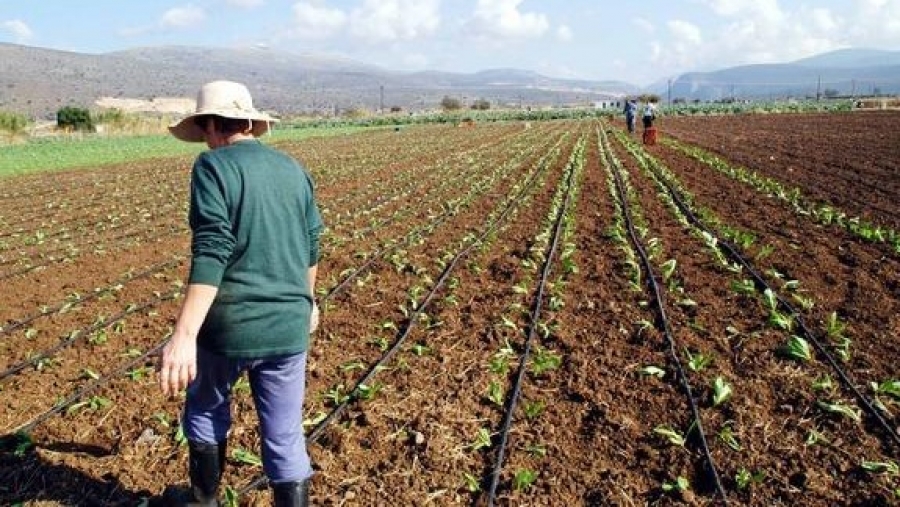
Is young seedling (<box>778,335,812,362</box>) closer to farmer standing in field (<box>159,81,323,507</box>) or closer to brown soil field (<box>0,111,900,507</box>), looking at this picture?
brown soil field (<box>0,111,900,507</box>)

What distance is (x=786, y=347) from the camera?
604 cm

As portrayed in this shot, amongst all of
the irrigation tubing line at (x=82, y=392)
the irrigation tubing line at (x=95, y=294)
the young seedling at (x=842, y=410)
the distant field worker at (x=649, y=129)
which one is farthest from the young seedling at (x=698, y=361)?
the distant field worker at (x=649, y=129)

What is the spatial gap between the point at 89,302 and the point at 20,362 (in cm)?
180

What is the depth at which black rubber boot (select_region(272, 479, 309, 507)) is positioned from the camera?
133 inches

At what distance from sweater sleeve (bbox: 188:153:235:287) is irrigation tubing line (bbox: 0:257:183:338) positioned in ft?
17.1

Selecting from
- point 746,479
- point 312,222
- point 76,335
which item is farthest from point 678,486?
point 76,335

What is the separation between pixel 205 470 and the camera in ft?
11.6

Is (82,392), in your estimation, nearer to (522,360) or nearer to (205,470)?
(205,470)

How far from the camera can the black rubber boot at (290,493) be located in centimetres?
338

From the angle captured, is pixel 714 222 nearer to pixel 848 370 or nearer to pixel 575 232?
pixel 575 232

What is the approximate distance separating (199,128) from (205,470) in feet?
5.24

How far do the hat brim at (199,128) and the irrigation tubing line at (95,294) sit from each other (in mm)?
4872

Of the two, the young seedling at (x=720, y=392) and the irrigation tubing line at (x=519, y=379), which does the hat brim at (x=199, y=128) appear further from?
the young seedling at (x=720, y=392)

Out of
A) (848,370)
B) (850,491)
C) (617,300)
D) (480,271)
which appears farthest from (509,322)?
(850,491)
